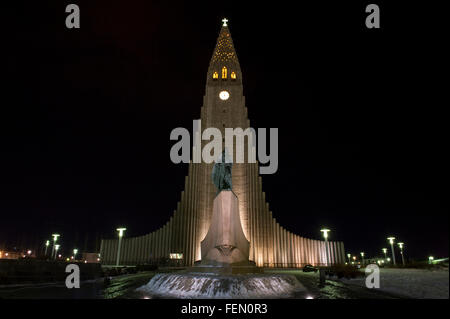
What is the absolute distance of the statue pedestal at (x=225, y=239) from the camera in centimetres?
1352

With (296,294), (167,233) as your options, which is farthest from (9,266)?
(167,233)

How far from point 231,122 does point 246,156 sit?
521cm

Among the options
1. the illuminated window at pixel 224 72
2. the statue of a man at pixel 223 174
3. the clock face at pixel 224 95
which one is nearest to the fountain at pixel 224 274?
the statue of a man at pixel 223 174

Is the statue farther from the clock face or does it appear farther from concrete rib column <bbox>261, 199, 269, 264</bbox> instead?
the clock face

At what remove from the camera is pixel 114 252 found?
1292 inches

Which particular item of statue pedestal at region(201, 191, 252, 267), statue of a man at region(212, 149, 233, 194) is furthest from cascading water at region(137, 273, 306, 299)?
statue of a man at region(212, 149, 233, 194)

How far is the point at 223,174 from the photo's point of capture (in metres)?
15.6

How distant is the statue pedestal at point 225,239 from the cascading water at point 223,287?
8.06 feet

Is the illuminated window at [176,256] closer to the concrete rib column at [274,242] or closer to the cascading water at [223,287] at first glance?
the concrete rib column at [274,242]

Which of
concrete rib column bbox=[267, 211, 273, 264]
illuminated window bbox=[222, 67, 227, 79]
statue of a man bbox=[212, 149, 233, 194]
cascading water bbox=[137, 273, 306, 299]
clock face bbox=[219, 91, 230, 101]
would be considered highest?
illuminated window bbox=[222, 67, 227, 79]

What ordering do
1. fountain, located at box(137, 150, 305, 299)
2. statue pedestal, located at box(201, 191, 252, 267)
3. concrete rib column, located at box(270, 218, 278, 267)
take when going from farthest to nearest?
concrete rib column, located at box(270, 218, 278, 267) < statue pedestal, located at box(201, 191, 252, 267) < fountain, located at box(137, 150, 305, 299)

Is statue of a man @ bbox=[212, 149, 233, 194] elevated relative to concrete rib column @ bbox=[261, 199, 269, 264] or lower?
elevated

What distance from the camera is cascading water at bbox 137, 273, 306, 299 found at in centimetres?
1002
